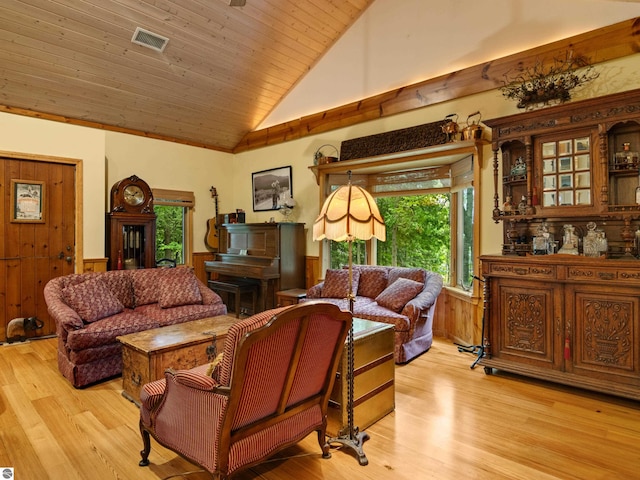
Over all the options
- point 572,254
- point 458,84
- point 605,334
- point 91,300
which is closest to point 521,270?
point 572,254

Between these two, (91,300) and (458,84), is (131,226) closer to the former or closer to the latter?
(91,300)

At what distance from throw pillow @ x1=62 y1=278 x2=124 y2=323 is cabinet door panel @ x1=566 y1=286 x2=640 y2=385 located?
4.12m

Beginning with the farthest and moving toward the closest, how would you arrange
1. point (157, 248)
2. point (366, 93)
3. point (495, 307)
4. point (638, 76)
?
point (157, 248)
point (366, 93)
point (495, 307)
point (638, 76)

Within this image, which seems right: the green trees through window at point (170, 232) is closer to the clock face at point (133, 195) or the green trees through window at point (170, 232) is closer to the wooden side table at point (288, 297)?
the clock face at point (133, 195)

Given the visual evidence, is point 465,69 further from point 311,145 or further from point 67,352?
point 67,352

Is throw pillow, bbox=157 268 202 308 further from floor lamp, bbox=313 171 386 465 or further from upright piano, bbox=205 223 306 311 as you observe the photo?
floor lamp, bbox=313 171 386 465

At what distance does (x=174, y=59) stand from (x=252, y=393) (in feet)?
14.7

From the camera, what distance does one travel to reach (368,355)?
2484 mm

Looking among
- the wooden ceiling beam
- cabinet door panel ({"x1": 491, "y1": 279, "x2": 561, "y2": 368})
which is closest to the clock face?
the wooden ceiling beam

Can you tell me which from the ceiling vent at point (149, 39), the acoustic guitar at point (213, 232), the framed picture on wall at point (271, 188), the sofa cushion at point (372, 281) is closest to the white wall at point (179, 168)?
the acoustic guitar at point (213, 232)

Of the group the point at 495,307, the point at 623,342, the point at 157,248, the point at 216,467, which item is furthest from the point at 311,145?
the point at 216,467

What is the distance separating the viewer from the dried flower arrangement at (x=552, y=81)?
332 centimetres

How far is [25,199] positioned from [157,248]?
1931 mm

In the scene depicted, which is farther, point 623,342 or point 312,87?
point 312,87
